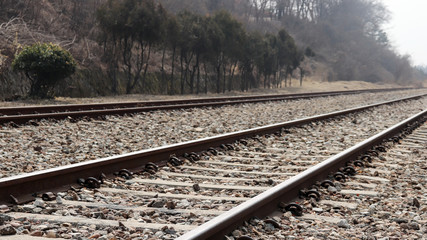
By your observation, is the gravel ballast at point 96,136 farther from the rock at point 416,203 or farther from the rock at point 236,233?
the rock at point 416,203

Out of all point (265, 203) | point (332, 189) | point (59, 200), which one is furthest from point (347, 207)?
point (59, 200)

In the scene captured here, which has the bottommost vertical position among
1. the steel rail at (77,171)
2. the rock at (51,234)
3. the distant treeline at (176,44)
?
the rock at (51,234)

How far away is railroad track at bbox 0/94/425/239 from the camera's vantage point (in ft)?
12.0

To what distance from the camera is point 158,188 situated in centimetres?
502

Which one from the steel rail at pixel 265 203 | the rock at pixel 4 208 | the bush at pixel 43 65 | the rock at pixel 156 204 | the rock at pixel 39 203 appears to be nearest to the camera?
the steel rail at pixel 265 203

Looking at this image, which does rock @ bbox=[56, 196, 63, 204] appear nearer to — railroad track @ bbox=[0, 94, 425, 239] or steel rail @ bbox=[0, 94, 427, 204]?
railroad track @ bbox=[0, 94, 425, 239]

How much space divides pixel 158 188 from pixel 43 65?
16.6 metres

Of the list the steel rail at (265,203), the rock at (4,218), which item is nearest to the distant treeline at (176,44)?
the steel rail at (265,203)

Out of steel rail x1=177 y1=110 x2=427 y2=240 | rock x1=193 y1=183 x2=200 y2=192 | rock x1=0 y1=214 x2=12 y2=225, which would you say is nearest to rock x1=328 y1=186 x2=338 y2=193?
steel rail x1=177 y1=110 x2=427 y2=240

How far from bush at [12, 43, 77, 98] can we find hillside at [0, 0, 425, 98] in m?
1.20

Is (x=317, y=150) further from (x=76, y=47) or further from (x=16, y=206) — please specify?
(x=76, y=47)

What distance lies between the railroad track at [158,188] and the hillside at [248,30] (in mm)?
16385

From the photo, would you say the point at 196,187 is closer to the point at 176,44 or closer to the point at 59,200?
the point at 59,200

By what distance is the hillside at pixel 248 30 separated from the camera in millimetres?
27375
